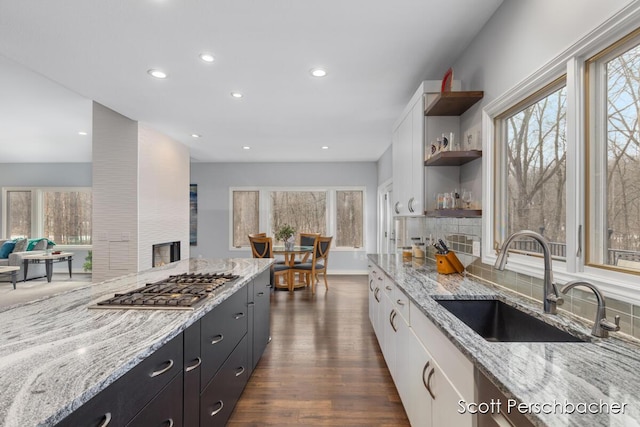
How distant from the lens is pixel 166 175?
5.06 metres

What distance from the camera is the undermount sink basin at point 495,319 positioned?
1485mm

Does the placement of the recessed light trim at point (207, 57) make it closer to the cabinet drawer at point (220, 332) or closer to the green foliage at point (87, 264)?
the cabinet drawer at point (220, 332)

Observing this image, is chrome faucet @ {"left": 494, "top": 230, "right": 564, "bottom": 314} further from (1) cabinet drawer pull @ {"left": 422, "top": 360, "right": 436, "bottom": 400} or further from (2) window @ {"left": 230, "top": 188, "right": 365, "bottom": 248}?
(2) window @ {"left": 230, "top": 188, "right": 365, "bottom": 248}

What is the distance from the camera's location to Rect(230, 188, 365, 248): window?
725 cm

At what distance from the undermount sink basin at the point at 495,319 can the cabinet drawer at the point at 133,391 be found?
4.28ft

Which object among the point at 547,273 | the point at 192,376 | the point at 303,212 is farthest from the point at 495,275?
the point at 303,212

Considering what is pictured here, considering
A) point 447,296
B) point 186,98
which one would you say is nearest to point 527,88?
point 447,296

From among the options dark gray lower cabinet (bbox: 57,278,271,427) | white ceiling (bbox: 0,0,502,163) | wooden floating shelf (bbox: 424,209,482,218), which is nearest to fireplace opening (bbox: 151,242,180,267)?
white ceiling (bbox: 0,0,502,163)

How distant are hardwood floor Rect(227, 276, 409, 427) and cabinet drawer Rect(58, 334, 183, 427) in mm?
1044

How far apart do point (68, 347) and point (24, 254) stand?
7.14 metres

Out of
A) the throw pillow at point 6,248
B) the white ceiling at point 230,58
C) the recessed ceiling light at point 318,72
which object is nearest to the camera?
the white ceiling at point 230,58

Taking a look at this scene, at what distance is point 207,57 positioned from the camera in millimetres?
2607

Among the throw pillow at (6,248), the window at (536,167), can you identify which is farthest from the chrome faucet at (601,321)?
the throw pillow at (6,248)

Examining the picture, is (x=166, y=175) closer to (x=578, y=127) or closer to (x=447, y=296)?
(x=447, y=296)
